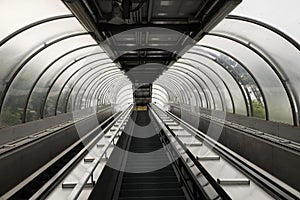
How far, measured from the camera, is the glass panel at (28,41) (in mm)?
6749

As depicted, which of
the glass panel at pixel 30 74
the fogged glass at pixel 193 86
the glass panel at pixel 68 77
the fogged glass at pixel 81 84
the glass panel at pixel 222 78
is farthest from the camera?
the fogged glass at pixel 193 86

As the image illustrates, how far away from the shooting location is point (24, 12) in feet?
18.9

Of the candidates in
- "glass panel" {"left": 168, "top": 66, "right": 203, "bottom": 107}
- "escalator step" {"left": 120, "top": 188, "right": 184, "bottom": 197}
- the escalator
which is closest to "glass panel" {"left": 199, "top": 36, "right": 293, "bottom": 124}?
the escalator

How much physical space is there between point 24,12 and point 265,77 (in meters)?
6.51

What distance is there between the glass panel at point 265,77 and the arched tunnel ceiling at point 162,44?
27mm

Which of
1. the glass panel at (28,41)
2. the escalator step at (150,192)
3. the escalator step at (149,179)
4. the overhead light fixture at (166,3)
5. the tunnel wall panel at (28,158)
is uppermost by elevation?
the overhead light fixture at (166,3)

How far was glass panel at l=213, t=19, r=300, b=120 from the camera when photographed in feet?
21.5

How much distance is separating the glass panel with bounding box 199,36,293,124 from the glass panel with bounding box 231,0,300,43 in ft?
6.87

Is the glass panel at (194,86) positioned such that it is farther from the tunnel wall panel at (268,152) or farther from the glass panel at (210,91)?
the tunnel wall panel at (268,152)

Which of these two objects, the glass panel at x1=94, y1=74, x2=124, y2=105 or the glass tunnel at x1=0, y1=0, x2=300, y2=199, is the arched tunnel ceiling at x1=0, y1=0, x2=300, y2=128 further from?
the glass panel at x1=94, y1=74, x2=124, y2=105

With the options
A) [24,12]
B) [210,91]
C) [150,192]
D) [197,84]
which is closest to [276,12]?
[150,192]

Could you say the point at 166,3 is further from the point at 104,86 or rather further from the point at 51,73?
the point at 104,86

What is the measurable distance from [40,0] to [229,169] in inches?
175

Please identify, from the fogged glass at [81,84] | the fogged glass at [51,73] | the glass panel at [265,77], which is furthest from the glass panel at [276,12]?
the fogged glass at [81,84]
